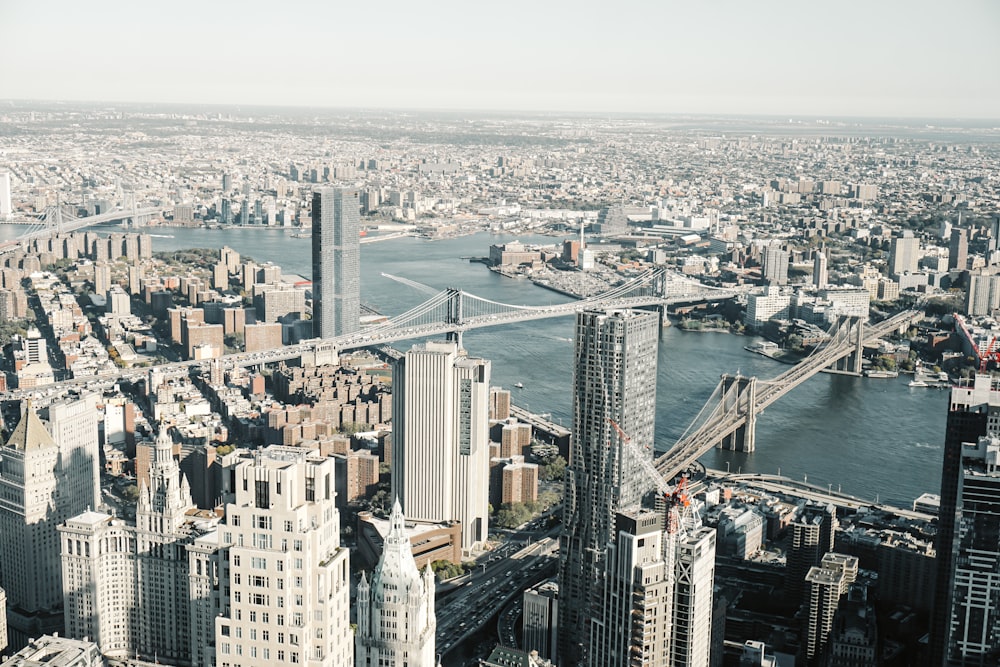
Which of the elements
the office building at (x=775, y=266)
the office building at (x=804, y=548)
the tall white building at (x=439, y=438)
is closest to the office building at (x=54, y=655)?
the tall white building at (x=439, y=438)

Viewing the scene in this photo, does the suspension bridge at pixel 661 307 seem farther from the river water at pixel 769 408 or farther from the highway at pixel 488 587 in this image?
the highway at pixel 488 587

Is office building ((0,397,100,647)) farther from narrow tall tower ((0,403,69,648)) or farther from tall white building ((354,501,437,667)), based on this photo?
tall white building ((354,501,437,667))

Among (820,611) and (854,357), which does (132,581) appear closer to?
(820,611)

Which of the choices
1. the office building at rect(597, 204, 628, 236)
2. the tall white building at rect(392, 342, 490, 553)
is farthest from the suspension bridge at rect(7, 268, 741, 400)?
the tall white building at rect(392, 342, 490, 553)

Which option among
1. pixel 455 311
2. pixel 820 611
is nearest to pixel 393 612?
pixel 820 611

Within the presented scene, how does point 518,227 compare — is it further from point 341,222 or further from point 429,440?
point 429,440

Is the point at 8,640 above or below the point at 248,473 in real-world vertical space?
below

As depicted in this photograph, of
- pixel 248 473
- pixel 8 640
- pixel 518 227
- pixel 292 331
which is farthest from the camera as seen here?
pixel 518 227

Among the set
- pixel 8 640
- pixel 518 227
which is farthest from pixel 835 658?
pixel 518 227
